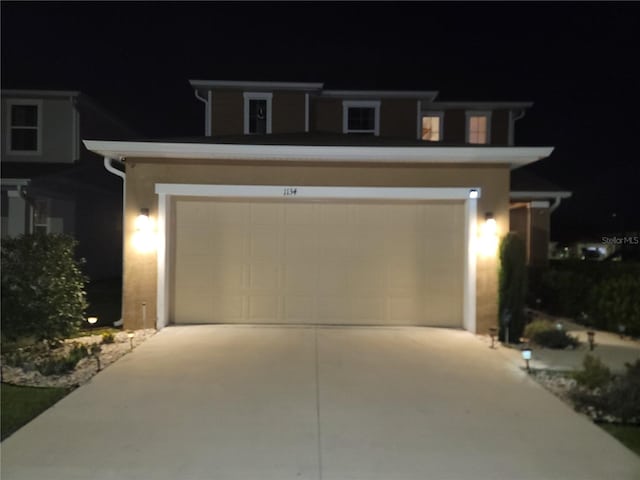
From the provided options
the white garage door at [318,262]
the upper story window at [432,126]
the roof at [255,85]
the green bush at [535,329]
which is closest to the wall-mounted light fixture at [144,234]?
the white garage door at [318,262]

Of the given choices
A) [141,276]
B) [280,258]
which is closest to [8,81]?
[141,276]

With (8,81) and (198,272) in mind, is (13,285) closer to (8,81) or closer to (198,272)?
(198,272)

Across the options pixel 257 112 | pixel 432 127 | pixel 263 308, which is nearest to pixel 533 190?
pixel 432 127

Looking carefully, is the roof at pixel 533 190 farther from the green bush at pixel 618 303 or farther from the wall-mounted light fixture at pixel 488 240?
the wall-mounted light fixture at pixel 488 240

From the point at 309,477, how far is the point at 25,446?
237 centimetres

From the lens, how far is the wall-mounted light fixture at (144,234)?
912 cm

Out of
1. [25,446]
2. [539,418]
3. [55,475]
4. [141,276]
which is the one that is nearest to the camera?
[55,475]

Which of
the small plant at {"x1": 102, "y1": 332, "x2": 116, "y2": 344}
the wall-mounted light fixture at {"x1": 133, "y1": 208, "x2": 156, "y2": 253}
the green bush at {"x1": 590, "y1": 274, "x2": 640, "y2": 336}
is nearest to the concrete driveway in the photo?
the small plant at {"x1": 102, "y1": 332, "x2": 116, "y2": 344}

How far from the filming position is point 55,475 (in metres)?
4.11

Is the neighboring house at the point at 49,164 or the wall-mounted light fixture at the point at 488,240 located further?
the neighboring house at the point at 49,164

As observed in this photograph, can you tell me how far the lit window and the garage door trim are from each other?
28.4ft

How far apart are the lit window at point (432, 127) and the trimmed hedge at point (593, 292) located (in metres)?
6.14

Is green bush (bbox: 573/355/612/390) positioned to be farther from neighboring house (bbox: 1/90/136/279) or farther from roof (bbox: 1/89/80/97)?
roof (bbox: 1/89/80/97)

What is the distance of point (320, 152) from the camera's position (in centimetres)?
895
